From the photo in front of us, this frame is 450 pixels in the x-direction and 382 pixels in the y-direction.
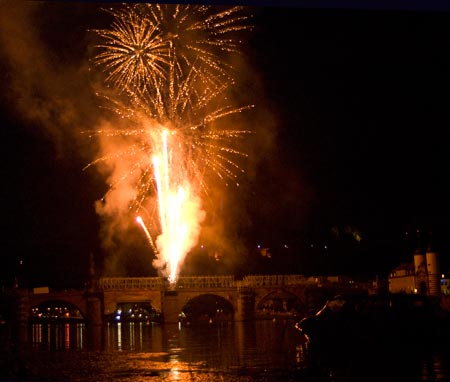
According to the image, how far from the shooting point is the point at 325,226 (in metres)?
52.2

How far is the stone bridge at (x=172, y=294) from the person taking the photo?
45188 mm

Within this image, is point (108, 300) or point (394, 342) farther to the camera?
point (108, 300)

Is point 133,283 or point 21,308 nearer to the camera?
point 21,308

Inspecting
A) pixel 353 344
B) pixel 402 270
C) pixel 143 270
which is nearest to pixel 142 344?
pixel 353 344

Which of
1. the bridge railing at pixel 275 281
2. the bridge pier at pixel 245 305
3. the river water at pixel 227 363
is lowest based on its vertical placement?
the river water at pixel 227 363

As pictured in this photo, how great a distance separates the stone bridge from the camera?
45188 millimetres

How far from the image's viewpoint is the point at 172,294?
4606 cm

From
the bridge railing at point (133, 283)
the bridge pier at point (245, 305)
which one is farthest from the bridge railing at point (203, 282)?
the bridge railing at point (133, 283)

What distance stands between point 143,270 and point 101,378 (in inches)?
1481

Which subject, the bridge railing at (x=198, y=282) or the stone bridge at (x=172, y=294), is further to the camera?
the bridge railing at (x=198, y=282)

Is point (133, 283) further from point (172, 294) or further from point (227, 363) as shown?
point (227, 363)

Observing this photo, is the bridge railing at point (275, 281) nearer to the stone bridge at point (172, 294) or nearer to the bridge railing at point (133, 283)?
the stone bridge at point (172, 294)

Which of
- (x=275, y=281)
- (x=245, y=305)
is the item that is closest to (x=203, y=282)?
(x=245, y=305)

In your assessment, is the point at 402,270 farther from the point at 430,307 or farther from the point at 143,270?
the point at 143,270
